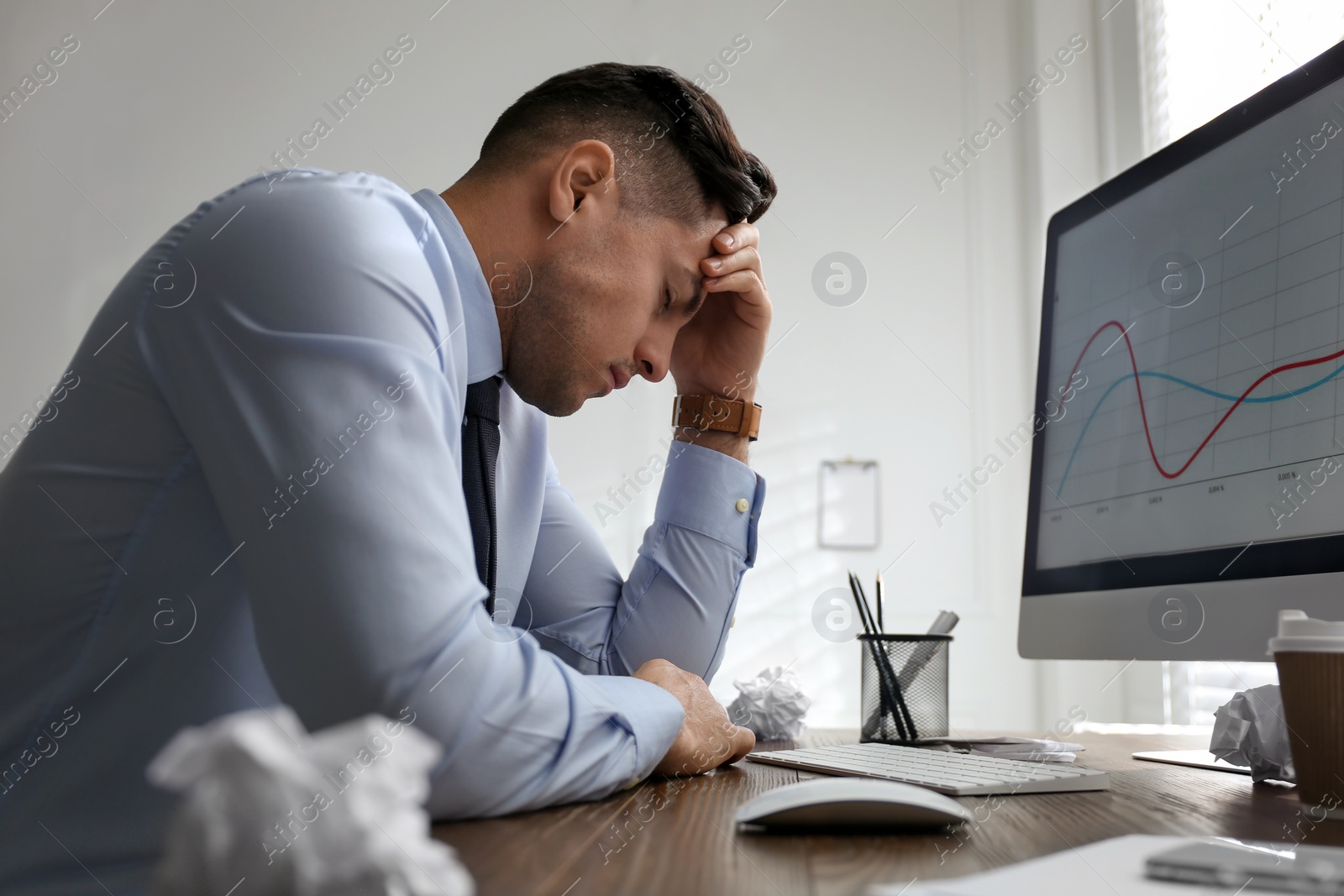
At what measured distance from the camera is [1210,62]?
8.16ft

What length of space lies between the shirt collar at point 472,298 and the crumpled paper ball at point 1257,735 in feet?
A: 2.61

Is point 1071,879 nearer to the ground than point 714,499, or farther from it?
nearer to the ground

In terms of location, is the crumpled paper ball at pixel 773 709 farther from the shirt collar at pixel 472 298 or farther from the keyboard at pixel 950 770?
the shirt collar at pixel 472 298

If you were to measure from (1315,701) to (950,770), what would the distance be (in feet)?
0.84

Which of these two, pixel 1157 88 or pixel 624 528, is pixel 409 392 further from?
pixel 1157 88

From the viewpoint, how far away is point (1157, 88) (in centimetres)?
277

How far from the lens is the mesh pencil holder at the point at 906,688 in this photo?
1.11 metres

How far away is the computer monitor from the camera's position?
79 centimetres

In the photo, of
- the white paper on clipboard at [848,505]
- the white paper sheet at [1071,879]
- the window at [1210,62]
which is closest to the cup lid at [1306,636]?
the white paper sheet at [1071,879]

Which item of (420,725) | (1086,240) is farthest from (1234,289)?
(420,725)

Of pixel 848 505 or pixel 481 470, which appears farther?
pixel 848 505

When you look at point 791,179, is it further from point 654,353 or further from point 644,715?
point 644,715

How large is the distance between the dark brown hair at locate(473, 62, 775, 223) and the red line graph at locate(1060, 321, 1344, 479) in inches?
18.1

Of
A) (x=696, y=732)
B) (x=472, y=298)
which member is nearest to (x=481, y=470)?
(x=472, y=298)
